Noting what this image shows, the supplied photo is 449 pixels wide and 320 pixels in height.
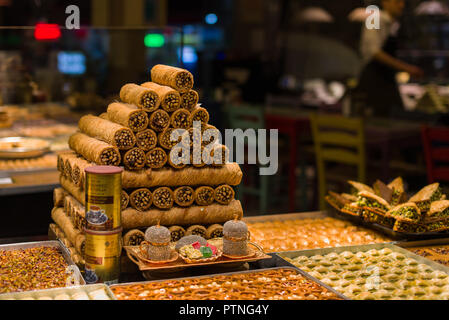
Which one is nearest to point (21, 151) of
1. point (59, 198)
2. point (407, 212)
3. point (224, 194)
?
point (59, 198)

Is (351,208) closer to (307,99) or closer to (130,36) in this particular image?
(130,36)

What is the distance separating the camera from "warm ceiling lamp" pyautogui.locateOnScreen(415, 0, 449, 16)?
7.90m

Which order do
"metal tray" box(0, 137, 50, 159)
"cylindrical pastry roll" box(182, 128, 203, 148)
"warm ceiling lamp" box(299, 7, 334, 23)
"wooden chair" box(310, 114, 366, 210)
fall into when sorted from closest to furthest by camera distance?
1. "cylindrical pastry roll" box(182, 128, 203, 148)
2. "metal tray" box(0, 137, 50, 159)
3. "wooden chair" box(310, 114, 366, 210)
4. "warm ceiling lamp" box(299, 7, 334, 23)

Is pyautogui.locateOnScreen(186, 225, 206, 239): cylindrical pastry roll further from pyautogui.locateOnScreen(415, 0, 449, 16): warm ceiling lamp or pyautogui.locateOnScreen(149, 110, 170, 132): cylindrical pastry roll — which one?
pyautogui.locateOnScreen(415, 0, 449, 16): warm ceiling lamp

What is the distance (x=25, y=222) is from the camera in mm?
3092

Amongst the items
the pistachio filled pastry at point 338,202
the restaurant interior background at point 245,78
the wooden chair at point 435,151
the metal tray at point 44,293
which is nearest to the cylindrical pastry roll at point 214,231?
the metal tray at point 44,293

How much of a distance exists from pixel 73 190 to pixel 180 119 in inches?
20.2

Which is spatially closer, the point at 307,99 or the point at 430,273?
the point at 430,273

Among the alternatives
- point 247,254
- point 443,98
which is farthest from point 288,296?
point 443,98

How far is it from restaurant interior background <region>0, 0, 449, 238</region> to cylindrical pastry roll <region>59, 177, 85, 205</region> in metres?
0.70

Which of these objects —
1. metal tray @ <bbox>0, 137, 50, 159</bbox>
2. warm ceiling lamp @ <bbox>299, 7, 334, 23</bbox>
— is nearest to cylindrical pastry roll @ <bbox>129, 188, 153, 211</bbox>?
metal tray @ <bbox>0, 137, 50, 159</bbox>

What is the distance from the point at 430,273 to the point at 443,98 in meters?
4.67

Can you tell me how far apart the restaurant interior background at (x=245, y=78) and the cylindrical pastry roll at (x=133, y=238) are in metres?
1.01

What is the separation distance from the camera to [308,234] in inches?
101
